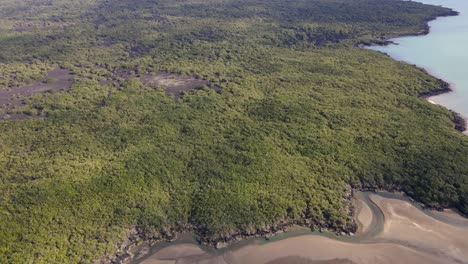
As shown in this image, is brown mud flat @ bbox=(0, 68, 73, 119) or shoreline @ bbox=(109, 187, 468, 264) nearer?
shoreline @ bbox=(109, 187, 468, 264)

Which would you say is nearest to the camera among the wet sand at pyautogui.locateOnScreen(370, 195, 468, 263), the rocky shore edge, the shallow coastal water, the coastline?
the coastline

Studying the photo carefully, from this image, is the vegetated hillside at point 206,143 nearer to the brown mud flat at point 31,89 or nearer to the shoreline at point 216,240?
the brown mud flat at point 31,89

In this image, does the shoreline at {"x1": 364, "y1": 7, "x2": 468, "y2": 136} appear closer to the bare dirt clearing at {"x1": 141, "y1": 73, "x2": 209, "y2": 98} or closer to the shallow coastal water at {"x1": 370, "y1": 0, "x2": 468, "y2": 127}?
the shallow coastal water at {"x1": 370, "y1": 0, "x2": 468, "y2": 127}

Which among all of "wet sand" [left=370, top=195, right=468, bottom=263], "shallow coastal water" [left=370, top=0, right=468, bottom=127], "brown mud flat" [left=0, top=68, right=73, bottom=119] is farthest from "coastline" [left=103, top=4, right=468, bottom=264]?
"brown mud flat" [left=0, top=68, right=73, bottom=119]

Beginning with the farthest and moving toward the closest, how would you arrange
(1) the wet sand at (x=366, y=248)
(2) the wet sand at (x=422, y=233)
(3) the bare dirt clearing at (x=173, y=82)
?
(3) the bare dirt clearing at (x=173, y=82) < (2) the wet sand at (x=422, y=233) < (1) the wet sand at (x=366, y=248)

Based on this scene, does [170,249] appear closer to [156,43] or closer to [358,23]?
[156,43]

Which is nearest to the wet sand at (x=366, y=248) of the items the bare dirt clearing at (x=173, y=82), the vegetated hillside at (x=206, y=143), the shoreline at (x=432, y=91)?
the vegetated hillside at (x=206, y=143)
